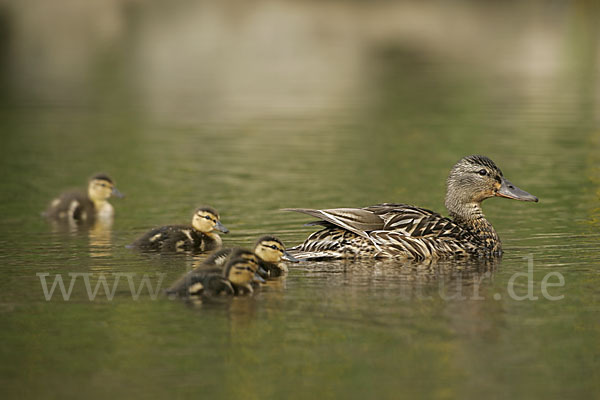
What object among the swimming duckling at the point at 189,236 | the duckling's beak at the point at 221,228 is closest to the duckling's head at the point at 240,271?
the swimming duckling at the point at 189,236

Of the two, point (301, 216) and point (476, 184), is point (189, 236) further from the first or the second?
point (476, 184)

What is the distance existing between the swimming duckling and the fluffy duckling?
1.72 metres

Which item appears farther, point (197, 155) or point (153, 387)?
point (197, 155)

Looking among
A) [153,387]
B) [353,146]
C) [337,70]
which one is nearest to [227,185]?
[353,146]

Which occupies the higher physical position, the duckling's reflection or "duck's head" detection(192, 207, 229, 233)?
"duck's head" detection(192, 207, 229, 233)

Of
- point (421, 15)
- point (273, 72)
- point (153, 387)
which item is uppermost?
point (421, 15)

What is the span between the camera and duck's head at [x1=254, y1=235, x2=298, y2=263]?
745 centimetres

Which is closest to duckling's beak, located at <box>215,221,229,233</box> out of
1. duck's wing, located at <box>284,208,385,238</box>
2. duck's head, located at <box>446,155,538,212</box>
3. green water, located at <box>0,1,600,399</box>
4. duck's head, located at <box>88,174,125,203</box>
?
green water, located at <box>0,1,600,399</box>

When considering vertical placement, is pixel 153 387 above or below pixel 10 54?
below

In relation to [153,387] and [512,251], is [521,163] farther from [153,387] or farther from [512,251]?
[153,387]

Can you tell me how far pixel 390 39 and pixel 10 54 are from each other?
12.9 meters

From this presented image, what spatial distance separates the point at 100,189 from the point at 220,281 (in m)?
4.59

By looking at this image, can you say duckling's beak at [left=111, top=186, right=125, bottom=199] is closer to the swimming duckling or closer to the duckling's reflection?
the duckling's reflection

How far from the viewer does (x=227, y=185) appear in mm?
12133
